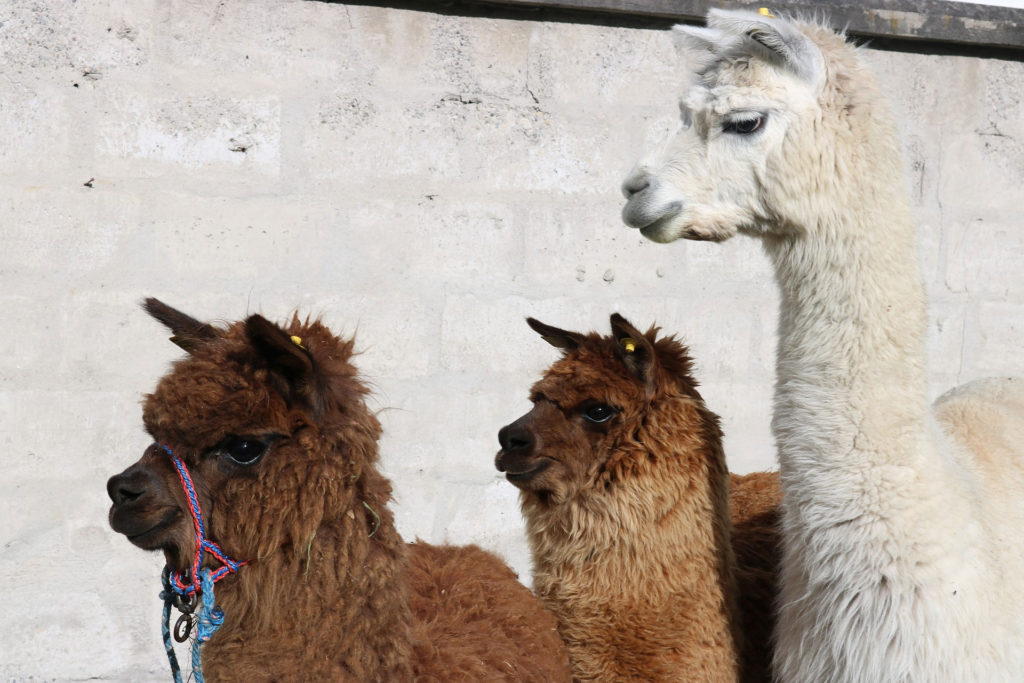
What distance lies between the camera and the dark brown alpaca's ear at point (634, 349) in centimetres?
253

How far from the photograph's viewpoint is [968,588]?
2178 millimetres

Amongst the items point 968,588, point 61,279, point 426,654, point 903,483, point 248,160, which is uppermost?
point 248,160

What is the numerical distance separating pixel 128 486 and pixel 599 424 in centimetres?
117

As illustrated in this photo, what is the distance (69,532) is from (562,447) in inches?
76.4

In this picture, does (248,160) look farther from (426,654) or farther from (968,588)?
(968,588)

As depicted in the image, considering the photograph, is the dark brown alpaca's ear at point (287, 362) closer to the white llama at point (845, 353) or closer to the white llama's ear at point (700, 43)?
the white llama at point (845, 353)

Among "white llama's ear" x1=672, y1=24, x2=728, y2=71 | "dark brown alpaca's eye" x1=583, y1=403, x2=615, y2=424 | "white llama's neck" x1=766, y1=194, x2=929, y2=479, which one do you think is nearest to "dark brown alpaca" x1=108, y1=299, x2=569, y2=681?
"dark brown alpaca's eye" x1=583, y1=403, x2=615, y2=424

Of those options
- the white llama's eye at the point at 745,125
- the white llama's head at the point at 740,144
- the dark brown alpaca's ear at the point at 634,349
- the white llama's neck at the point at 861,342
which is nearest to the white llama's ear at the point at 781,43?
the white llama's head at the point at 740,144

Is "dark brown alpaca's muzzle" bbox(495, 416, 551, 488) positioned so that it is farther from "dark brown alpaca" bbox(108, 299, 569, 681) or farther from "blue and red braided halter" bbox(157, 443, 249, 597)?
"blue and red braided halter" bbox(157, 443, 249, 597)

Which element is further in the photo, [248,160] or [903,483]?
[248,160]

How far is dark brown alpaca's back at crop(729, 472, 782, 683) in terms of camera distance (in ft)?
8.79

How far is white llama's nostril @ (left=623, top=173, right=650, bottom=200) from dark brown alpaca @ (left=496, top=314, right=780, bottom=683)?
1.12ft

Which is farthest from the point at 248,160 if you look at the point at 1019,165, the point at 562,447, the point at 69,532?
the point at 1019,165

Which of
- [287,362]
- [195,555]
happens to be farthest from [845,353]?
[195,555]
